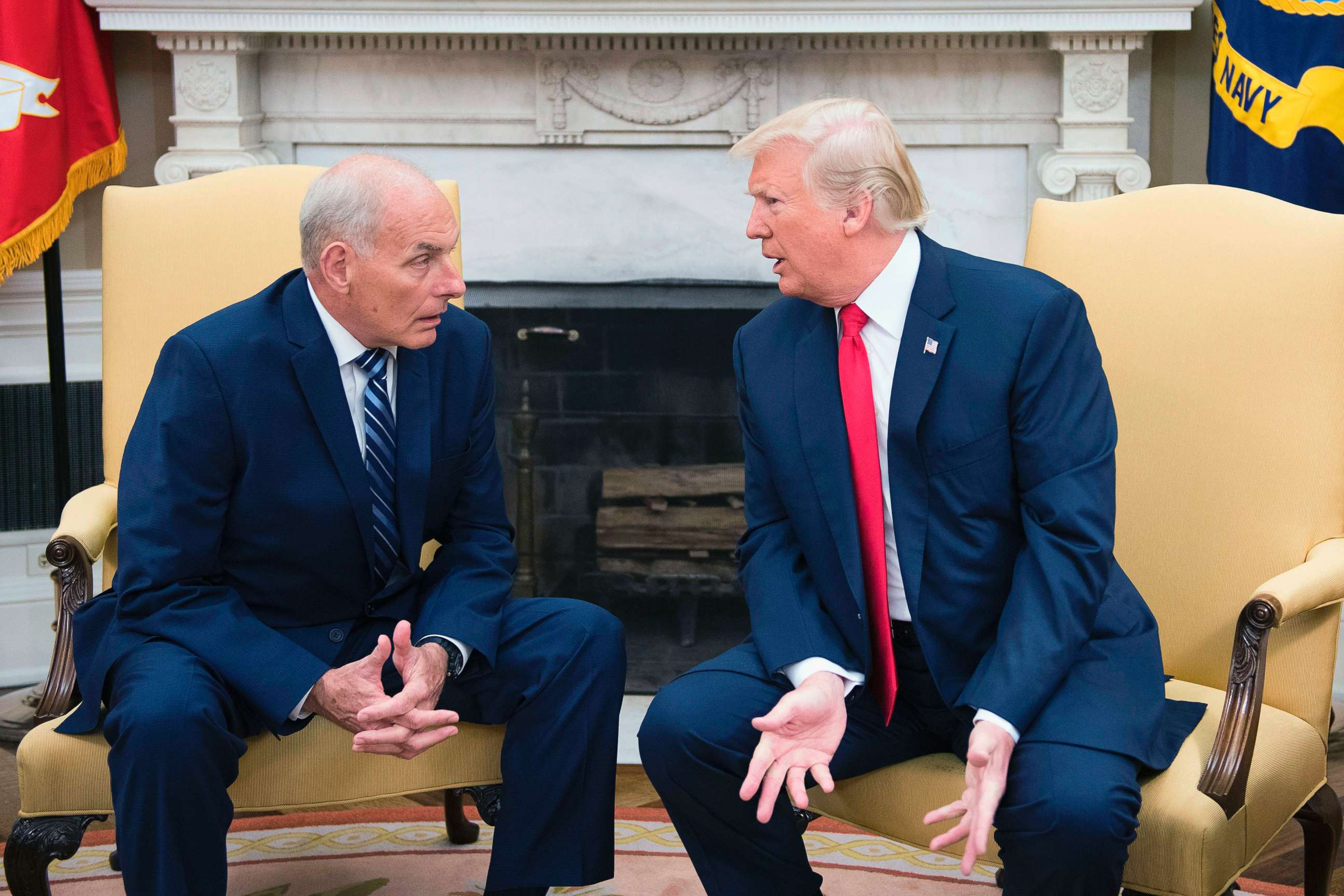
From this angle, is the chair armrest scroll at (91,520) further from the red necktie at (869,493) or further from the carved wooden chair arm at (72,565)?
the red necktie at (869,493)

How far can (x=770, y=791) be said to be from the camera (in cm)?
141

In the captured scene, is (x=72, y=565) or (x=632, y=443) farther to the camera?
(x=632, y=443)

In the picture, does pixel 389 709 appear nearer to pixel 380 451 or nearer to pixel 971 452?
pixel 380 451

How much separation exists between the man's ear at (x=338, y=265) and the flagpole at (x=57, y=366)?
1.38 metres

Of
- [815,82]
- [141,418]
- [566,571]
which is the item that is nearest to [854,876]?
[141,418]

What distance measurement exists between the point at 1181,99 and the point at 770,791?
230 cm

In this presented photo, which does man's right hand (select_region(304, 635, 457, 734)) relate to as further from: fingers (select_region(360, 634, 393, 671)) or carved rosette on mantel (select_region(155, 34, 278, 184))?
carved rosette on mantel (select_region(155, 34, 278, 184))

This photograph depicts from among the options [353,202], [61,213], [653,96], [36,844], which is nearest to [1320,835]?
[353,202]

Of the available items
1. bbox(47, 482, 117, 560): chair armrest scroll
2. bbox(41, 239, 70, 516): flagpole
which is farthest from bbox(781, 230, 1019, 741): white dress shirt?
bbox(41, 239, 70, 516): flagpole

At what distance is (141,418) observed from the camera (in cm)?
165

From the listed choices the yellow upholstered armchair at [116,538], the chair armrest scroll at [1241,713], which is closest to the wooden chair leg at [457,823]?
the yellow upholstered armchair at [116,538]

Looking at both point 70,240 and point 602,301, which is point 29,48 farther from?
point 602,301

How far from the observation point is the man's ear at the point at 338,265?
1.62 meters

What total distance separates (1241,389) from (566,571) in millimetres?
1993
